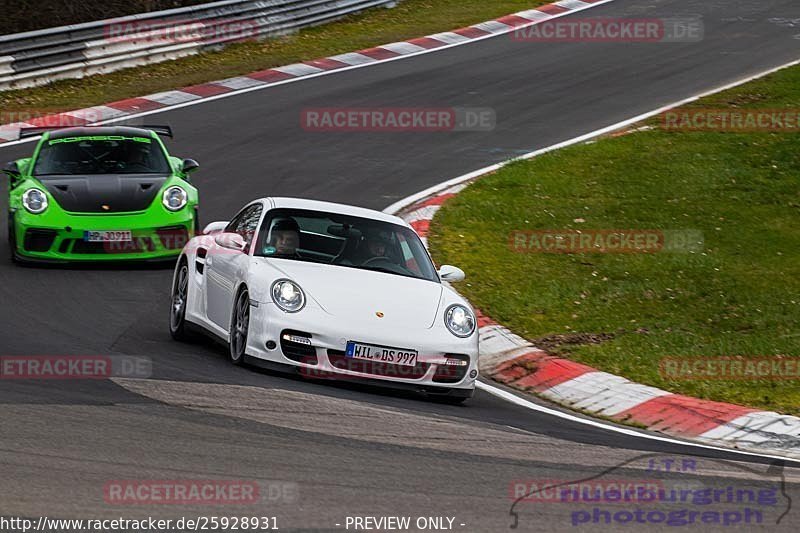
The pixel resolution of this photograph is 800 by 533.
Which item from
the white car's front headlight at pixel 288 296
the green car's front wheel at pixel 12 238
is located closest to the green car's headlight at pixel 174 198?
the green car's front wheel at pixel 12 238

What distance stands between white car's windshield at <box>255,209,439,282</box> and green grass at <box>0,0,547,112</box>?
1139 cm

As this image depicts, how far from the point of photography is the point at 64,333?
10.5 meters

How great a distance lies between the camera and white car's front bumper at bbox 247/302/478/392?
9172 mm

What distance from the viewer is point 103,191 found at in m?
13.6

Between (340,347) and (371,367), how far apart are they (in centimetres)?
25

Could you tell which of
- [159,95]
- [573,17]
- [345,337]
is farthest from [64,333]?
[573,17]

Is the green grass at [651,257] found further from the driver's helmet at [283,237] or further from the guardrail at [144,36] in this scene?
the guardrail at [144,36]

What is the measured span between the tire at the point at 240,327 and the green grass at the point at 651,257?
2648 mm

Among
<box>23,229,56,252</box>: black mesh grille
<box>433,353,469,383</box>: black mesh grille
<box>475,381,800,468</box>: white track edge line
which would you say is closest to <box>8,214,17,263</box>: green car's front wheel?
<box>23,229,56,252</box>: black mesh grille

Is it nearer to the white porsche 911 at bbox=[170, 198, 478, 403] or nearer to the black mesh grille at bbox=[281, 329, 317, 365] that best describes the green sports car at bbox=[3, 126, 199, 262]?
the white porsche 911 at bbox=[170, 198, 478, 403]

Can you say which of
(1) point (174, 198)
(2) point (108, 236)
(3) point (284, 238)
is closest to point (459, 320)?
(3) point (284, 238)

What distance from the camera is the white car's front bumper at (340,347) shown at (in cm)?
917

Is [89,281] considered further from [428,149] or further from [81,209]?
[428,149]

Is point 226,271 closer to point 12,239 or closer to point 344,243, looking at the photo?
point 344,243
